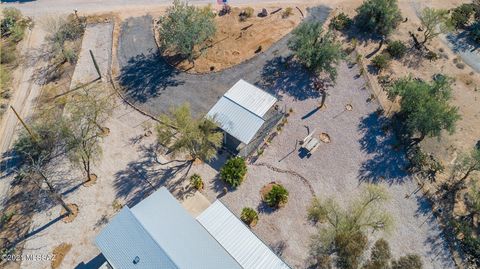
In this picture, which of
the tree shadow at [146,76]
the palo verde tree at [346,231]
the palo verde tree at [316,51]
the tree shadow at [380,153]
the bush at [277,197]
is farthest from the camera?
the tree shadow at [146,76]

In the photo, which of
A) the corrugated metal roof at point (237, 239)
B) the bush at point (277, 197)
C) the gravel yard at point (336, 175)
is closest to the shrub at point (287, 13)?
the gravel yard at point (336, 175)

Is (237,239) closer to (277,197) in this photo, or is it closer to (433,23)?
(277,197)

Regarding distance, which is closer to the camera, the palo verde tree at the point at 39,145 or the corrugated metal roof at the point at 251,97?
the palo verde tree at the point at 39,145

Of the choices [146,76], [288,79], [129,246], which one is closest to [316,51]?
[288,79]

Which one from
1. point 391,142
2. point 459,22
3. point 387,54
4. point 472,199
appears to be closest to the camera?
point 472,199

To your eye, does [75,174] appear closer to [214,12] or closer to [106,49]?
[106,49]

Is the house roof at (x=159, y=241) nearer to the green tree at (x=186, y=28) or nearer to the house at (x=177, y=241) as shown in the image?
the house at (x=177, y=241)

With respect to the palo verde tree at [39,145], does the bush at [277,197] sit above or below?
below

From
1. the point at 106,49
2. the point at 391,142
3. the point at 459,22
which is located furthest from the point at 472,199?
the point at 106,49
